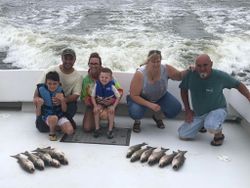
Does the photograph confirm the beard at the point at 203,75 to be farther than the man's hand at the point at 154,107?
No

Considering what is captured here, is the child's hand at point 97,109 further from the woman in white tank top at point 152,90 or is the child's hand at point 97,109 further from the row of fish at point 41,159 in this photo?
the row of fish at point 41,159

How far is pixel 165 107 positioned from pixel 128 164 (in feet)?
3.14

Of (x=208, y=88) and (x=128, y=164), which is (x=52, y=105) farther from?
(x=208, y=88)

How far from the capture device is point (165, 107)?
4672mm

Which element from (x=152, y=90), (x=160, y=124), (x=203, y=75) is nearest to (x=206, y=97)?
(x=203, y=75)

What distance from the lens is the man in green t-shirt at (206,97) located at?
13.9ft

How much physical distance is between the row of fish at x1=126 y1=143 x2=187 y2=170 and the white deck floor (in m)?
0.05

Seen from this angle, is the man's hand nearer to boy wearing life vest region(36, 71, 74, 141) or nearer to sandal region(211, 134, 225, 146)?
sandal region(211, 134, 225, 146)

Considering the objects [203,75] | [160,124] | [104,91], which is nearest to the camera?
[203,75]

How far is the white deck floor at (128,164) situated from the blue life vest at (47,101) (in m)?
0.25

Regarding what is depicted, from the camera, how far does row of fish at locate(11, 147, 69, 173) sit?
3.80 meters

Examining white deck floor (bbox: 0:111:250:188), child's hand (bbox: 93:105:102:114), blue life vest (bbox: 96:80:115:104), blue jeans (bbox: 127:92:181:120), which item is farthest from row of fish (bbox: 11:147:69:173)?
blue jeans (bbox: 127:92:181:120)

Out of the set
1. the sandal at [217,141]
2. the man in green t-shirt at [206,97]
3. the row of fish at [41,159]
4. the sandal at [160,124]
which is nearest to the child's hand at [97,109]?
the row of fish at [41,159]

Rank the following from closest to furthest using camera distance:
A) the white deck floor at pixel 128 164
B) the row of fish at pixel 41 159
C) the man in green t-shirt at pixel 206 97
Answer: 1. the white deck floor at pixel 128 164
2. the row of fish at pixel 41 159
3. the man in green t-shirt at pixel 206 97
